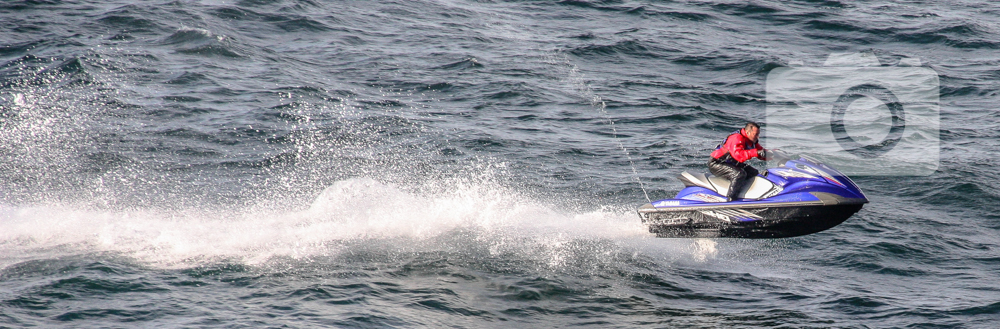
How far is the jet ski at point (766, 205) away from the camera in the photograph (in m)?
9.16

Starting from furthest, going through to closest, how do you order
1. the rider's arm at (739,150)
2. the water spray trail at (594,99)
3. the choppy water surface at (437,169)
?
the water spray trail at (594,99)
the rider's arm at (739,150)
the choppy water surface at (437,169)

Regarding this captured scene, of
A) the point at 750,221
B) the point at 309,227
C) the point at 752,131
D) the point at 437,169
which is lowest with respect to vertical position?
the point at 437,169

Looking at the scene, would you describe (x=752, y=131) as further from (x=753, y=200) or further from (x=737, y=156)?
(x=753, y=200)

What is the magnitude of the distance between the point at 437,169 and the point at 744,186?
6.12 m

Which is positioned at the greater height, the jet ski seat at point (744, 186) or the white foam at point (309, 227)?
the jet ski seat at point (744, 186)

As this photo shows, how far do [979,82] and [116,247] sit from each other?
62.3 ft

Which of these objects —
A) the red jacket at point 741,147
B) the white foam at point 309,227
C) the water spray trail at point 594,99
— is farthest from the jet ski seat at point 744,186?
the water spray trail at point 594,99

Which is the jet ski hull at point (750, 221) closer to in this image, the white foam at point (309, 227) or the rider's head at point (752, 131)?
the white foam at point (309, 227)

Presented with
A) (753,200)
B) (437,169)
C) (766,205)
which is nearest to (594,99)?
(437,169)

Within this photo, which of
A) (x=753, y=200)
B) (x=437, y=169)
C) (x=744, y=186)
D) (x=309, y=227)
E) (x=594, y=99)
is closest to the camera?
(x=753, y=200)

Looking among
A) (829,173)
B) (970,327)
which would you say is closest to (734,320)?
(829,173)

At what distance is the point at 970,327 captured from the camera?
9117 mm

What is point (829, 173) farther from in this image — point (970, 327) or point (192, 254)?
point (192, 254)

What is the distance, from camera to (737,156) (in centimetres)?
948
